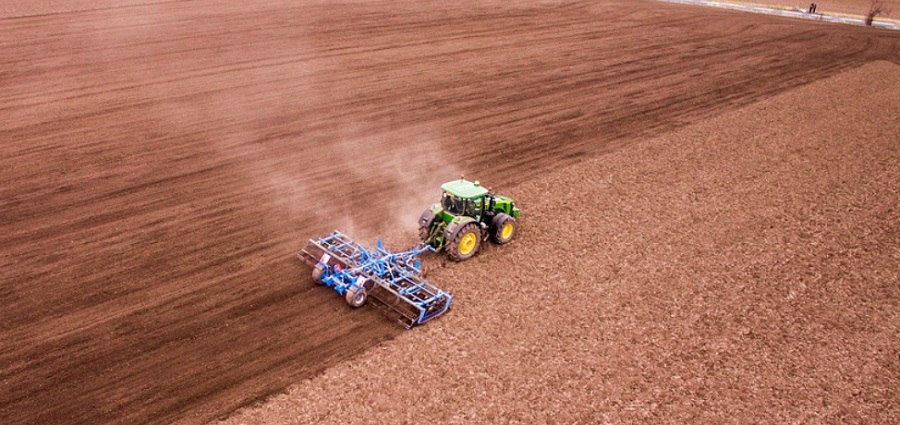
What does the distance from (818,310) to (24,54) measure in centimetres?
3847

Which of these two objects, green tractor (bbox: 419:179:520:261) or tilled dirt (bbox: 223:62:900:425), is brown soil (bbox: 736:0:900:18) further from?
green tractor (bbox: 419:179:520:261)

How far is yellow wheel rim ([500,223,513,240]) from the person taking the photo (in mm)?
15625

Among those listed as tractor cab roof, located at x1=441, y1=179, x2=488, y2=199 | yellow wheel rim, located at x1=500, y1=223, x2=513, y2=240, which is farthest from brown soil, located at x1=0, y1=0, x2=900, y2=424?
tractor cab roof, located at x1=441, y1=179, x2=488, y2=199

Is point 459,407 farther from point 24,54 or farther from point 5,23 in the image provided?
point 5,23

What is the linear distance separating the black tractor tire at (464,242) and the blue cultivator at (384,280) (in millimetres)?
742

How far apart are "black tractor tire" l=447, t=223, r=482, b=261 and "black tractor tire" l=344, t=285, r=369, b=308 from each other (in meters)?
2.46

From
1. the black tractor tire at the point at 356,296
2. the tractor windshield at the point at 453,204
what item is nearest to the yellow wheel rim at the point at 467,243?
the tractor windshield at the point at 453,204

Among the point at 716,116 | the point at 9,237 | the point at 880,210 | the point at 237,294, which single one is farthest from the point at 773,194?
the point at 9,237

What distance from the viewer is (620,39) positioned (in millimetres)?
39812

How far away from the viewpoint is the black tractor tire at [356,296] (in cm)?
1321

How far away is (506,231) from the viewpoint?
1576 cm

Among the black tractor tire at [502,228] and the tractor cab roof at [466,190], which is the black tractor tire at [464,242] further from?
the tractor cab roof at [466,190]

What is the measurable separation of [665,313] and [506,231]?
4.33m

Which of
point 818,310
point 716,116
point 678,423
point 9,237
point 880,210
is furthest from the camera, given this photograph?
point 716,116
